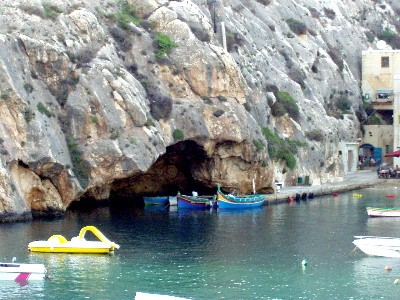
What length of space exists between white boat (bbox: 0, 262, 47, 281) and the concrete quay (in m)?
41.1

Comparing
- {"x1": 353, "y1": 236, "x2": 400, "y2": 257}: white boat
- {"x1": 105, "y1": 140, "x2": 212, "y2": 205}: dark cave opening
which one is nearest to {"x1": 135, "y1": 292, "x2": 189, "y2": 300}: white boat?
{"x1": 353, "y1": 236, "x2": 400, "y2": 257}: white boat

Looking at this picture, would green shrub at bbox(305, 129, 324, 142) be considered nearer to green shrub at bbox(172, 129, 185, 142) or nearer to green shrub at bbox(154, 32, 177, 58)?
green shrub at bbox(154, 32, 177, 58)

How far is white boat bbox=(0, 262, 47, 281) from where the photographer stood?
59.6 m

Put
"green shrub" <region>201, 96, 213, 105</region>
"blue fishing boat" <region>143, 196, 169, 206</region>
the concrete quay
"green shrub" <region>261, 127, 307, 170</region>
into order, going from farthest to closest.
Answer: "green shrub" <region>261, 127, 307, 170</region> → the concrete quay → "green shrub" <region>201, 96, 213, 105</region> → "blue fishing boat" <region>143, 196, 169, 206</region>

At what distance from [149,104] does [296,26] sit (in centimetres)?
4211

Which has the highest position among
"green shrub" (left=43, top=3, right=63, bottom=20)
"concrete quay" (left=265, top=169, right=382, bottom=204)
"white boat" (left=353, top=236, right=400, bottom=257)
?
"green shrub" (left=43, top=3, right=63, bottom=20)

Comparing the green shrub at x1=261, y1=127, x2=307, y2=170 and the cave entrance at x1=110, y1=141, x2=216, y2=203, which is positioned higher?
the green shrub at x1=261, y1=127, x2=307, y2=170

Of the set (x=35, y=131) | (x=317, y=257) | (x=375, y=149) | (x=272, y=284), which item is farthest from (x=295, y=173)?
(x=272, y=284)

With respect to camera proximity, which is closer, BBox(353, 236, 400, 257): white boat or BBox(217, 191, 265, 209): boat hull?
BBox(353, 236, 400, 257): white boat

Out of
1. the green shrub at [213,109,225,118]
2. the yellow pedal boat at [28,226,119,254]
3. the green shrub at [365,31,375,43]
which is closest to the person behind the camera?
the yellow pedal boat at [28,226,119,254]

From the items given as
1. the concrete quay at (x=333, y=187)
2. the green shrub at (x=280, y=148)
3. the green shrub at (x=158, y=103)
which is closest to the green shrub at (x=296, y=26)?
the concrete quay at (x=333, y=187)

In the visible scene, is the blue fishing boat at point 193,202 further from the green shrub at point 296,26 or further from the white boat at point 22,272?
the green shrub at point 296,26

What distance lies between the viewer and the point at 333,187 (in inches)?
4304

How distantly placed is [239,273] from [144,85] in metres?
34.7
